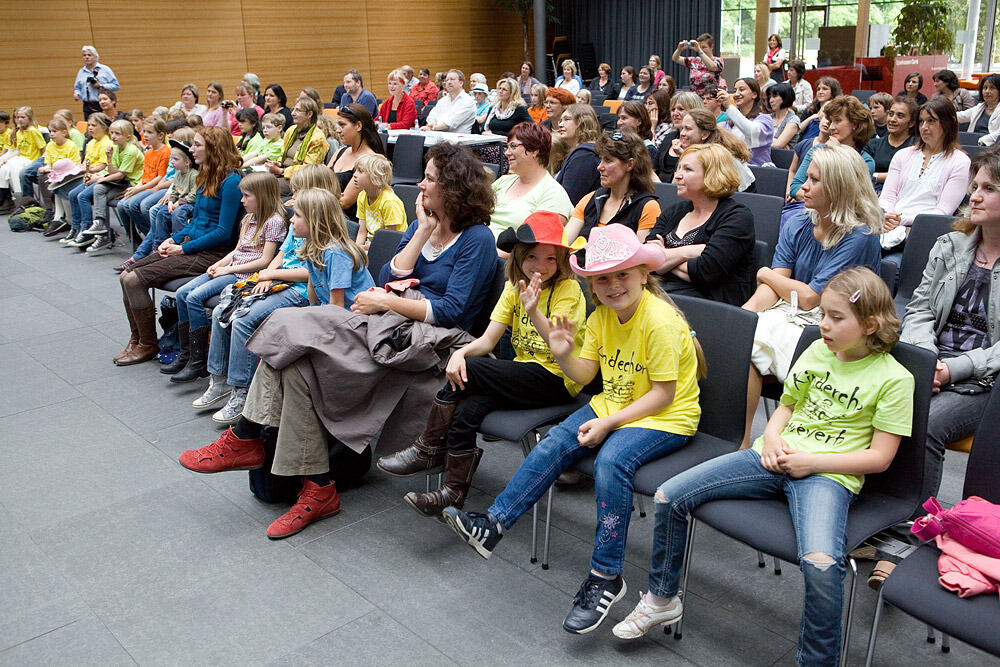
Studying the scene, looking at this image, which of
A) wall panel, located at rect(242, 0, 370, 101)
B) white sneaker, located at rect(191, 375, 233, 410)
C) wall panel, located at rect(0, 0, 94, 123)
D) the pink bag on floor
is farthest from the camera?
wall panel, located at rect(242, 0, 370, 101)

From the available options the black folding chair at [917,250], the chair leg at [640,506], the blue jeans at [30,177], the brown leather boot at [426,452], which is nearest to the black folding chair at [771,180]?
the black folding chair at [917,250]

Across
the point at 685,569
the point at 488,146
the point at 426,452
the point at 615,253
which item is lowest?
the point at 685,569

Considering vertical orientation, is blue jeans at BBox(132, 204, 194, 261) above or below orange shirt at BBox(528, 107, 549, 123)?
below

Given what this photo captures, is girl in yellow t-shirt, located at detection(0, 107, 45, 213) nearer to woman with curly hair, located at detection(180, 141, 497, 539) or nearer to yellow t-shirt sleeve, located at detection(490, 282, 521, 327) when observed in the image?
woman with curly hair, located at detection(180, 141, 497, 539)

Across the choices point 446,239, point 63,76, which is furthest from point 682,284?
point 63,76

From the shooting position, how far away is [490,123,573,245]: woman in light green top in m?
4.13

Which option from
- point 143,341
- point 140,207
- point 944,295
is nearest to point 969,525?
point 944,295

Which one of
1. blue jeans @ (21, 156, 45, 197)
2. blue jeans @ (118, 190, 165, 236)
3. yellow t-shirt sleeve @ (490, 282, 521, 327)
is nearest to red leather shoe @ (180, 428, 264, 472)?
yellow t-shirt sleeve @ (490, 282, 521, 327)

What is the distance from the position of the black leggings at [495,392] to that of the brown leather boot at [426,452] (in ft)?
0.20

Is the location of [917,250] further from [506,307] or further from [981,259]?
[506,307]

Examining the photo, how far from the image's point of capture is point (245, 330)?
3752 mm

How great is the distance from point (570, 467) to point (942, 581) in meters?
1.05

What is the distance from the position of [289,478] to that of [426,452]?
0.62 meters

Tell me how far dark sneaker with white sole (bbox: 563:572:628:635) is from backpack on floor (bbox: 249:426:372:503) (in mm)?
1166
